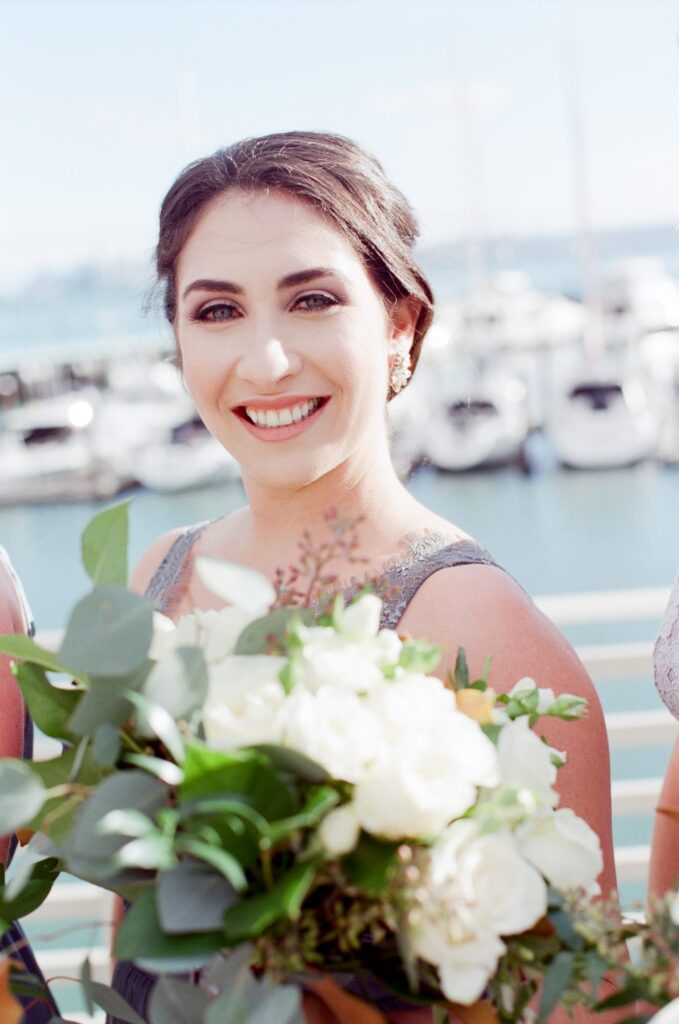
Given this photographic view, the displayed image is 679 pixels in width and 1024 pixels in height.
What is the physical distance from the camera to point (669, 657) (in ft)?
5.65

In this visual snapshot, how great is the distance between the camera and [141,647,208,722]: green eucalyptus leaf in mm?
966

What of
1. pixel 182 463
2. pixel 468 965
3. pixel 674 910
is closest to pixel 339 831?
pixel 468 965

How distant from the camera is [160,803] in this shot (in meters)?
0.95

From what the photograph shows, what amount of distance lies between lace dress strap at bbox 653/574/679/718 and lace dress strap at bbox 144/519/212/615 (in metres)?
0.76

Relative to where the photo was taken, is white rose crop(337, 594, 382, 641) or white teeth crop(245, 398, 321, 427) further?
white teeth crop(245, 398, 321, 427)

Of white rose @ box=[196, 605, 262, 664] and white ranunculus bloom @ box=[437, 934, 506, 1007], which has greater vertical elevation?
white rose @ box=[196, 605, 262, 664]

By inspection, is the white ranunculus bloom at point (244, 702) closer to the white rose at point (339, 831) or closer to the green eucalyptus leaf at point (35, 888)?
the white rose at point (339, 831)

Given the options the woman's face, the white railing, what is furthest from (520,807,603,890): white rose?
the white railing

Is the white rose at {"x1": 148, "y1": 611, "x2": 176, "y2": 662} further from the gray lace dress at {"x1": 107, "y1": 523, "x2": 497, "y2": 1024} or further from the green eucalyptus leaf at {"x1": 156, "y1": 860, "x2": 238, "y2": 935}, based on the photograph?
the gray lace dress at {"x1": 107, "y1": 523, "x2": 497, "y2": 1024}

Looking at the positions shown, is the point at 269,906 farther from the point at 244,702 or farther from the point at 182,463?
the point at 182,463

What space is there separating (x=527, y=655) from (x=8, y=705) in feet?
2.43

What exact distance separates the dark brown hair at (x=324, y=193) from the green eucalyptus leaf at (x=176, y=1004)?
1137 millimetres

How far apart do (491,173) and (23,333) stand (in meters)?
23.2

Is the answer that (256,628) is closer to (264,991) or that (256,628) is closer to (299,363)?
(264,991)
